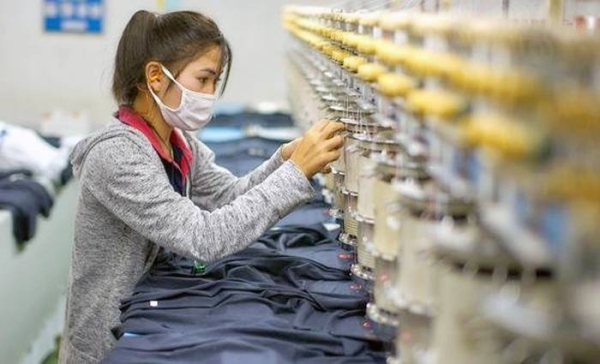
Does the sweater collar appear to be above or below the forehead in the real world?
below

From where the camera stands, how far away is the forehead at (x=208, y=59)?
8.32ft

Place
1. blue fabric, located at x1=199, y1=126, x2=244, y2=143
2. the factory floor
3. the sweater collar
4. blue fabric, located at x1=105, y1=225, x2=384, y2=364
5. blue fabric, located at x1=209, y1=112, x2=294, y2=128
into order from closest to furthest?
blue fabric, located at x1=105, y1=225, x2=384, y2=364, the sweater collar, the factory floor, blue fabric, located at x1=199, y1=126, x2=244, y2=143, blue fabric, located at x1=209, y1=112, x2=294, y2=128

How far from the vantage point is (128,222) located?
7.89 ft

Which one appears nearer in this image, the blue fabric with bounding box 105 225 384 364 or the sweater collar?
the blue fabric with bounding box 105 225 384 364

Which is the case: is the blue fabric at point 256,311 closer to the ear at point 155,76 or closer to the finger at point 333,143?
the finger at point 333,143

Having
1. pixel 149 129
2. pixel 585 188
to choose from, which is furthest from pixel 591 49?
pixel 149 129

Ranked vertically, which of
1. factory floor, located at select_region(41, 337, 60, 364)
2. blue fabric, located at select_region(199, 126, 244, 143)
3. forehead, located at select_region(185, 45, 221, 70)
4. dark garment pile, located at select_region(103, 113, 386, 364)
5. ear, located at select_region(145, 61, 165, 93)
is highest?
forehead, located at select_region(185, 45, 221, 70)

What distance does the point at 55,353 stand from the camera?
15.3ft

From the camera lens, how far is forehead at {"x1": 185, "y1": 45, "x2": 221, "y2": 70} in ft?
8.32

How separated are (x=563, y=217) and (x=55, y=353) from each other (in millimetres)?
3881

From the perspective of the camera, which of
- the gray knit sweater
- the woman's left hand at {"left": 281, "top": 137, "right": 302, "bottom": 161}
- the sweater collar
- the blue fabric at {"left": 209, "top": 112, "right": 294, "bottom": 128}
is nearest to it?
the gray knit sweater

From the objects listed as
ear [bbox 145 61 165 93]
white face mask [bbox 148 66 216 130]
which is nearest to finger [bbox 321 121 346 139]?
white face mask [bbox 148 66 216 130]

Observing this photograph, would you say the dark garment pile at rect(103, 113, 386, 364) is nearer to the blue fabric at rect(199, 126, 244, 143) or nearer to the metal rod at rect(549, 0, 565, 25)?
the metal rod at rect(549, 0, 565, 25)

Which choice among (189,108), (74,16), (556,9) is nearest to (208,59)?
(189,108)
